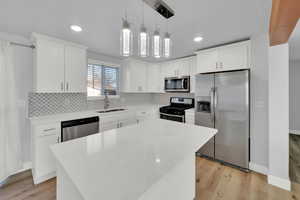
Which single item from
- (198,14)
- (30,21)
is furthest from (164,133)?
(30,21)

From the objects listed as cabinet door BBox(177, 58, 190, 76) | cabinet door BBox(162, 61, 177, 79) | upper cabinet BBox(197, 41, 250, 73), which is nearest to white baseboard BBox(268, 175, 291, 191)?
upper cabinet BBox(197, 41, 250, 73)

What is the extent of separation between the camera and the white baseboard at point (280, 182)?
6.09 ft

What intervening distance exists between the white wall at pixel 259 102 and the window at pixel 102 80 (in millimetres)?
3140

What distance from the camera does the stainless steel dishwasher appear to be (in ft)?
7.22

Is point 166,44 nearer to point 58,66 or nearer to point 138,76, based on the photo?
point 58,66

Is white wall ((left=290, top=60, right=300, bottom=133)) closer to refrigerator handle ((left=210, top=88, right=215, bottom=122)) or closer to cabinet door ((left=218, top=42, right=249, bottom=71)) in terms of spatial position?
cabinet door ((left=218, top=42, right=249, bottom=71))

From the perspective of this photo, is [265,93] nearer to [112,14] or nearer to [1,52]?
[112,14]

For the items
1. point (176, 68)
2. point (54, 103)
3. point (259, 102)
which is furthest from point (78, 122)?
point (259, 102)

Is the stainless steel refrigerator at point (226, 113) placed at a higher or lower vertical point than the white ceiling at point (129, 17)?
lower

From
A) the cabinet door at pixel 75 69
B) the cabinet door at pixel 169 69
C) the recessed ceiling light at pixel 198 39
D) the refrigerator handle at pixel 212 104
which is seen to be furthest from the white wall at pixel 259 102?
the cabinet door at pixel 75 69

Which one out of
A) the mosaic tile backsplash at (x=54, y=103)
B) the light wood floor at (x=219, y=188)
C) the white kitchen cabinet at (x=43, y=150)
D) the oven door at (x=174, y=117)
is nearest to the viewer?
the light wood floor at (x=219, y=188)

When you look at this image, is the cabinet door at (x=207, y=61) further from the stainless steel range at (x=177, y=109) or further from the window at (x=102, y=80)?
the window at (x=102, y=80)

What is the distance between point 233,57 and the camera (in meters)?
2.42

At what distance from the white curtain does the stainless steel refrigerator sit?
11.2 feet
